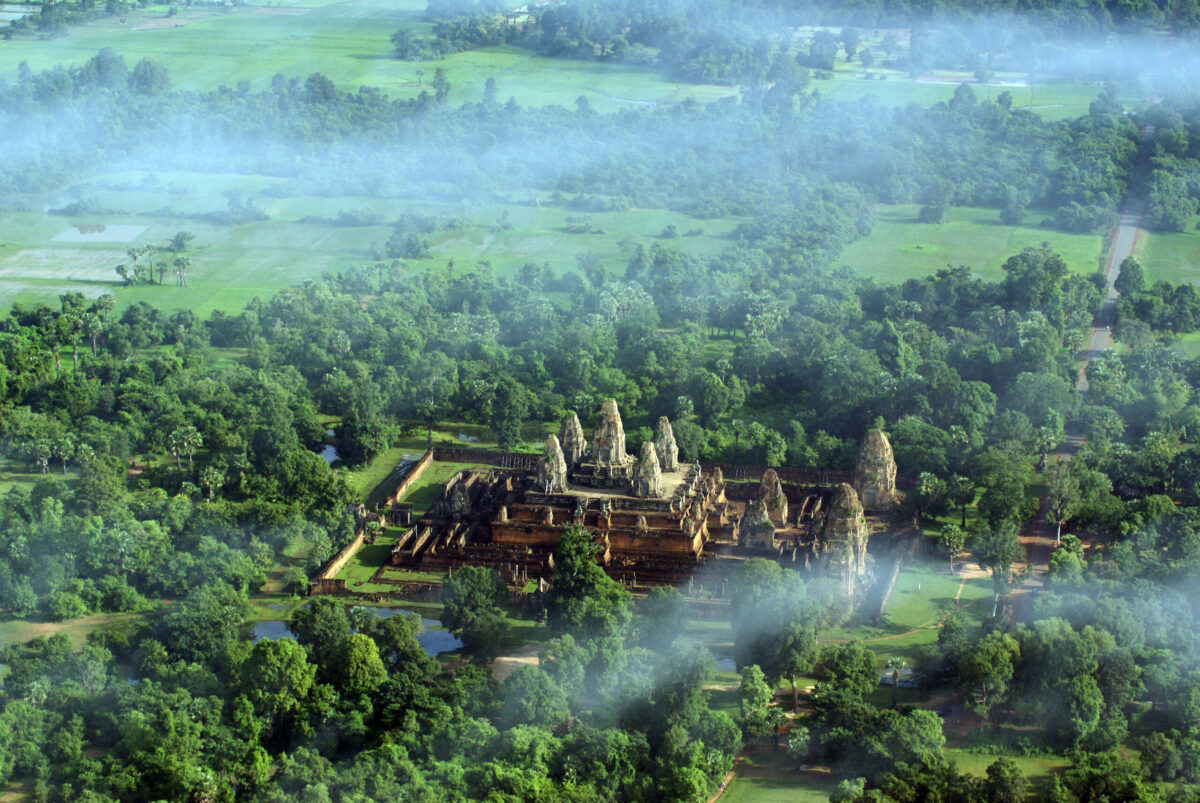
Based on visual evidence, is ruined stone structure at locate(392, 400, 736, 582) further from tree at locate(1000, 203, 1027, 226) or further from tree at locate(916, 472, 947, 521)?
tree at locate(1000, 203, 1027, 226)

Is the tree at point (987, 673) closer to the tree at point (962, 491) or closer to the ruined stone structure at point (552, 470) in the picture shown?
the tree at point (962, 491)

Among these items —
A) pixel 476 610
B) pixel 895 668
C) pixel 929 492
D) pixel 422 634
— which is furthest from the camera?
pixel 929 492

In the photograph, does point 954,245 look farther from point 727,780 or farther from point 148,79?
point 148,79

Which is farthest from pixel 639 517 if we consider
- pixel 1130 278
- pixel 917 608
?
pixel 1130 278

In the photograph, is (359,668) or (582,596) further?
(582,596)

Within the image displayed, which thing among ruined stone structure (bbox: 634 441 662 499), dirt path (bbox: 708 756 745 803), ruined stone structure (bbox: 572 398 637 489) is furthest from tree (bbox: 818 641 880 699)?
ruined stone structure (bbox: 572 398 637 489)

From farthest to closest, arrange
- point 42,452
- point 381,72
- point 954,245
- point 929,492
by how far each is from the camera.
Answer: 1. point 381,72
2. point 954,245
3. point 42,452
4. point 929,492

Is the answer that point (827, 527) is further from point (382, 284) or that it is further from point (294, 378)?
point (382, 284)
